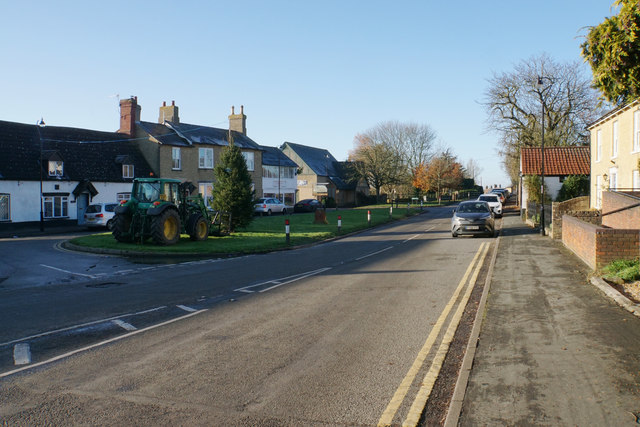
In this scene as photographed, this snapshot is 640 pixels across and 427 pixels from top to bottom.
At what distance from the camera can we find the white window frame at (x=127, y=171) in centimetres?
3856

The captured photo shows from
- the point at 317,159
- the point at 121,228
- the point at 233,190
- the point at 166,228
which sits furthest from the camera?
the point at 317,159

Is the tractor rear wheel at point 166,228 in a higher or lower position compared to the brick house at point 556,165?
lower

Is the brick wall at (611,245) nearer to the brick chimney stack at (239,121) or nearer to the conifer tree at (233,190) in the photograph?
the conifer tree at (233,190)

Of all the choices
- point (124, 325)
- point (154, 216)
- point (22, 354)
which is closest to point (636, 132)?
point (154, 216)

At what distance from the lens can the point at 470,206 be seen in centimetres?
2489

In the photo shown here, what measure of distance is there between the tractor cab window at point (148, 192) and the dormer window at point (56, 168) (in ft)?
55.5

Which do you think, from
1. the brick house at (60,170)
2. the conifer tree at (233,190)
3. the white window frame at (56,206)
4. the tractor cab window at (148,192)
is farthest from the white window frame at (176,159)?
the tractor cab window at (148,192)

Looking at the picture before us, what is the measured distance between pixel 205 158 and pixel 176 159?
2.95 m

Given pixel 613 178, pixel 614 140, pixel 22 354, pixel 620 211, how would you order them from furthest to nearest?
1. pixel 613 178
2. pixel 614 140
3. pixel 620 211
4. pixel 22 354

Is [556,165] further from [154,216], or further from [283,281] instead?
[283,281]

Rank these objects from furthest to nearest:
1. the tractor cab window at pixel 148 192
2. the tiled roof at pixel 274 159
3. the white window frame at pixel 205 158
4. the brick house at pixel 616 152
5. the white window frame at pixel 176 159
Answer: the tiled roof at pixel 274 159, the white window frame at pixel 205 158, the white window frame at pixel 176 159, the brick house at pixel 616 152, the tractor cab window at pixel 148 192

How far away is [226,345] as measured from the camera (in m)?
6.64

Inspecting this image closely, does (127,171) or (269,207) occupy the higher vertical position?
(127,171)

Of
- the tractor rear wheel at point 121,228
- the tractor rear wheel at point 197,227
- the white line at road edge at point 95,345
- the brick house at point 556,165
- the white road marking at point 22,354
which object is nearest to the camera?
the white line at road edge at point 95,345
